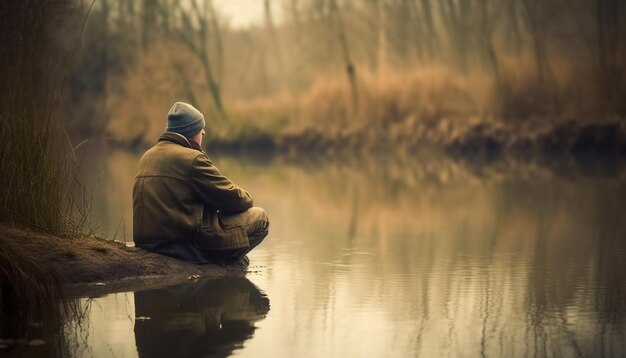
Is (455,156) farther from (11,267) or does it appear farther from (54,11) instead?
(11,267)

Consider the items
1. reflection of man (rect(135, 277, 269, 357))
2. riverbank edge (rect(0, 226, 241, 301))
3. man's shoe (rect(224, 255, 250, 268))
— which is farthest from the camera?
man's shoe (rect(224, 255, 250, 268))

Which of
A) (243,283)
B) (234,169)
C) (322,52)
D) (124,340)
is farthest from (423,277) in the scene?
(322,52)

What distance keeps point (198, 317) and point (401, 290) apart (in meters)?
1.66

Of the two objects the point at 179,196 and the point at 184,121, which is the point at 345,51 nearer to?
the point at 184,121

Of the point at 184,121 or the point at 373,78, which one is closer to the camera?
the point at 184,121

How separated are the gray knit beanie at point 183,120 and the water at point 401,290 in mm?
1054

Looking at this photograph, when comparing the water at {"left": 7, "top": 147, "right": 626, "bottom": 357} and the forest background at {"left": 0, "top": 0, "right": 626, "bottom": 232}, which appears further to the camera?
the forest background at {"left": 0, "top": 0, "right": 626, "bottom": 232}

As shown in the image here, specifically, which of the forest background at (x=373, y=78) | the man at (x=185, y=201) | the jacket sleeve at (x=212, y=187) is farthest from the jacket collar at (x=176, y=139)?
the forest background at (x=373, y=78)

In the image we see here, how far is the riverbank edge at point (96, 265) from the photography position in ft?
23.6

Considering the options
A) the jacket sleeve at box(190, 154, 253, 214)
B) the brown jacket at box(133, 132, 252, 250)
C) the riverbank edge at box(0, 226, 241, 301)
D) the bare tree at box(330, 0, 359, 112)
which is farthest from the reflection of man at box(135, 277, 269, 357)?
the bare tree at box(330, 0, 359, 112)

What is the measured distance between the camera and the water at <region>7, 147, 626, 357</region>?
226 inches

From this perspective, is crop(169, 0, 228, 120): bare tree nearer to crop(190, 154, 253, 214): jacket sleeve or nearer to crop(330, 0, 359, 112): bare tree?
crop(330, 0, 359, 112): bare tree

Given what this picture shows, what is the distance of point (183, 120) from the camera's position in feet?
25.7

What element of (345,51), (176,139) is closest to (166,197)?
(176,139)
